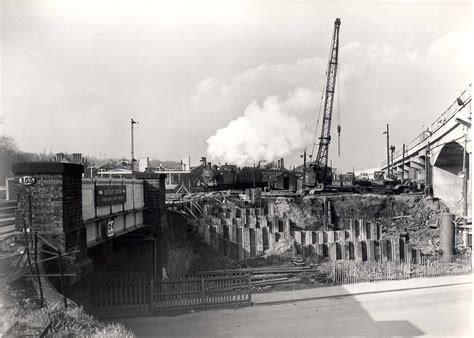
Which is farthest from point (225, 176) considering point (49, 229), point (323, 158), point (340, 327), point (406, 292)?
point (49, 229)

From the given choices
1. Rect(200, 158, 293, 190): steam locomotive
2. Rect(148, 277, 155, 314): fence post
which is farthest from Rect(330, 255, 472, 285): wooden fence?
Rect(200, 158, 293, 190): steam locomotive

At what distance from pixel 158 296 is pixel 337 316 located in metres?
5.66

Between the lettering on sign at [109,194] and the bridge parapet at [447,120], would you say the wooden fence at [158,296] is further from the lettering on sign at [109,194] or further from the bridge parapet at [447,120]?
the bridge parapet at [447,120]

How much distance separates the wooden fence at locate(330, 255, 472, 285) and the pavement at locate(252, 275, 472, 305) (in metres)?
0.44

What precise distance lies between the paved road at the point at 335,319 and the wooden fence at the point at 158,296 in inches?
15.7

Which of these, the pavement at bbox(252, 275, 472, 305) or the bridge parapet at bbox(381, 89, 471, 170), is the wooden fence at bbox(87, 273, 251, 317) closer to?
the pavement at bbox(252, 275, 472, 305)

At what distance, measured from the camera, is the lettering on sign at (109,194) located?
979cm

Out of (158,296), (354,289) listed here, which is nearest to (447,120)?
(354,289)

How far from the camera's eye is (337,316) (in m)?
11.9

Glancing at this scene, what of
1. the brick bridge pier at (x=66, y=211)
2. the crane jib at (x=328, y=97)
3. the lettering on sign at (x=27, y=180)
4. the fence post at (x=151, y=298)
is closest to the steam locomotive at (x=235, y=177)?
the crane jib at (x=328, y=97)

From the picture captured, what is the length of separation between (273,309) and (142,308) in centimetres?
427

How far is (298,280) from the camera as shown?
Result: 16625mm

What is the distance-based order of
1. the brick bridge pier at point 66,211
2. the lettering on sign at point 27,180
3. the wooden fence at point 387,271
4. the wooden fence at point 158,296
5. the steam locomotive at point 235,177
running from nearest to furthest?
1. the lettering on sign at point 27,180
2. the brick bridge pier at point 66,211
3. the wooden fence at point 158,296
4. the wooden fence at point 387,271
5. the steam locomotive at point 235,177

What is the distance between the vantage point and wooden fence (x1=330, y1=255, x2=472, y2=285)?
644 inches
